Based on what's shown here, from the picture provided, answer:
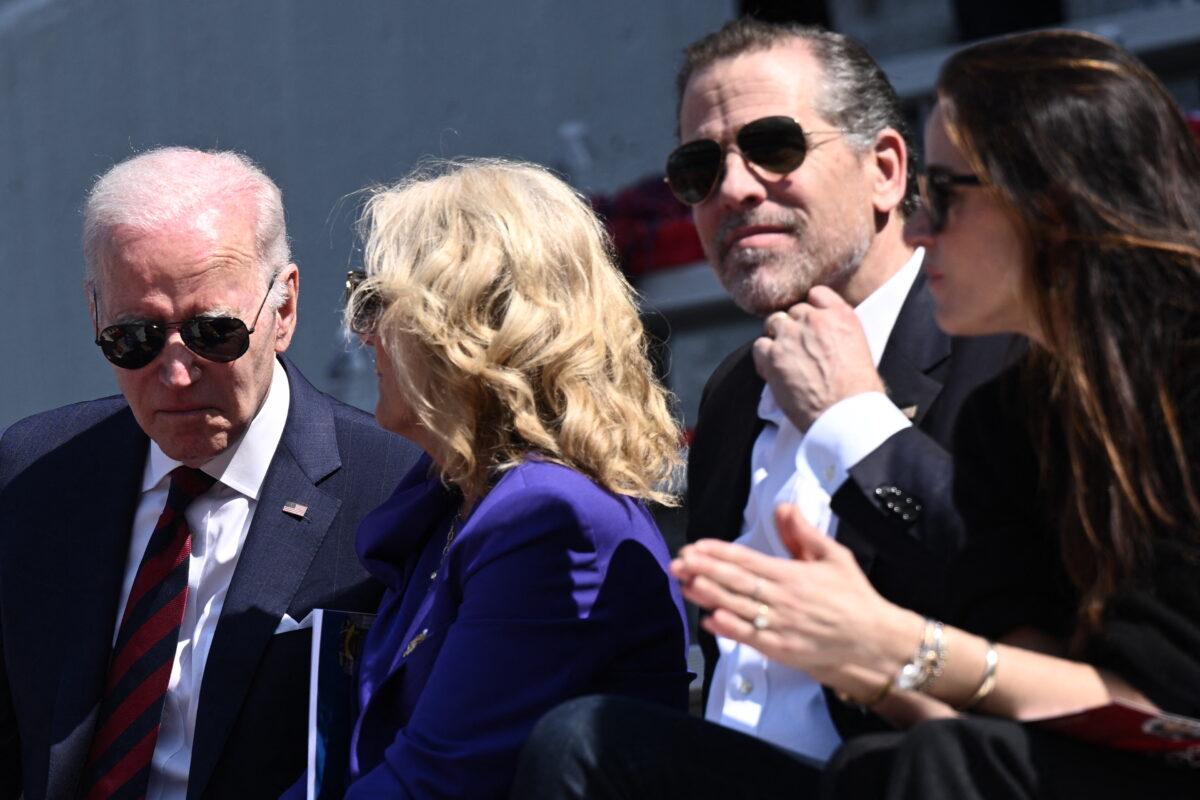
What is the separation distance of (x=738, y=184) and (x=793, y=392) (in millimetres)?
733

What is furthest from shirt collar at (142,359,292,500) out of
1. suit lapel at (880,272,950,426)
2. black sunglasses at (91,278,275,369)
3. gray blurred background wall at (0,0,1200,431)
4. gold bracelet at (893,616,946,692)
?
gray blurred background wall at (0,0,1200,431)

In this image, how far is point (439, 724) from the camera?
7.99ft

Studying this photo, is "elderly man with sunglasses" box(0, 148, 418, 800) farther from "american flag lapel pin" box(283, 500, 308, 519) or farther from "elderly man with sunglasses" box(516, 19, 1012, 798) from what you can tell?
"elderly man with sunglasses" box(516, 19, 1012, 798)

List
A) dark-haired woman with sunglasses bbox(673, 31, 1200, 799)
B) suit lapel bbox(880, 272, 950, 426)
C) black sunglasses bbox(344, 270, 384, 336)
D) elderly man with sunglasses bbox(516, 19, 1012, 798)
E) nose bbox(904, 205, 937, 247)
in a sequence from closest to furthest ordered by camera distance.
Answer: dark-haired woman with sunglasses bbox(673, 31, 1200, 799)
elderly man with sunglasses bbox(516, 19, 1012, 798)
nose bbox(904, 205, 937, 247)
suit lapel bbox(880, 272, 950, 426)
black sunglasses bbox(344, 270, 384, 336)

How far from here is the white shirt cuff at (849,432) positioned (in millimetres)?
2092

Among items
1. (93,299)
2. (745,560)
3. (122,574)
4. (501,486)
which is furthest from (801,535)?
(93,299)

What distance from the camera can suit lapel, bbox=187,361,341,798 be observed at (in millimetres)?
3000

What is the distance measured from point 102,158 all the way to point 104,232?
807cm

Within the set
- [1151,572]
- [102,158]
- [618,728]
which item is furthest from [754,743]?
[102,158]

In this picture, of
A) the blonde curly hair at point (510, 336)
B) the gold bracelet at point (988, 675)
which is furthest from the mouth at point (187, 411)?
the gold bracelet at point (988, 675)

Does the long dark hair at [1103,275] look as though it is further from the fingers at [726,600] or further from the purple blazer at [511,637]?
the purple blazer at [511,637]

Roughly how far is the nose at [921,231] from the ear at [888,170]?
70 cm

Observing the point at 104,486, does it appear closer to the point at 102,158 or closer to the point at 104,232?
the point at 104,232

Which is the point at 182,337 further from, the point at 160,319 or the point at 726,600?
the point at 726,600
